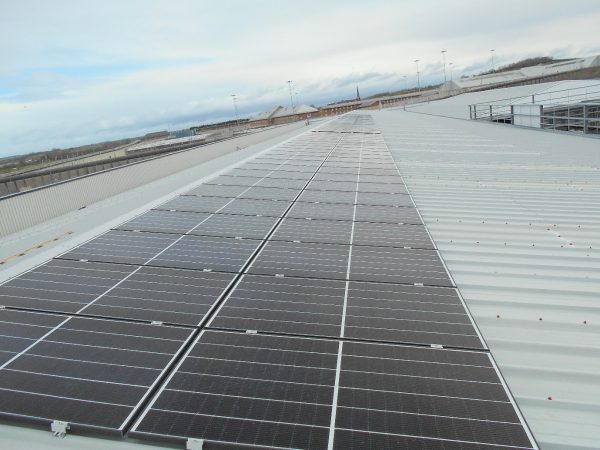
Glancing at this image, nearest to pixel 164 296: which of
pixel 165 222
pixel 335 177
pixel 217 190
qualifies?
pixel 165 222

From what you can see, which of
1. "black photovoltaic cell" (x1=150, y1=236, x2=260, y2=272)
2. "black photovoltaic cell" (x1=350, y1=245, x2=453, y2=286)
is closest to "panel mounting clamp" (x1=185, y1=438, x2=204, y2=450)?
"black photovoltaic cell" (x1=150, y1=236, x2=260, y2=272)

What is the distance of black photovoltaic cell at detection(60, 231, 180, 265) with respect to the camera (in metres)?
8.36

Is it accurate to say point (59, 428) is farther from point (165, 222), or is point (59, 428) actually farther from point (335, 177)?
point (335, 177)

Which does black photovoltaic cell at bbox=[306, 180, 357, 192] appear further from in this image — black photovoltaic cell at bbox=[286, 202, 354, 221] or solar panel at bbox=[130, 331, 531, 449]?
solar panel at bbox=[130, 331, 531, 449]

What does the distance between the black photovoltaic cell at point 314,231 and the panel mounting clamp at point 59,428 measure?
18.9 feet

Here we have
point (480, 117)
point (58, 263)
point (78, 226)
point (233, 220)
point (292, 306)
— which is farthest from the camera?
point (480, 117)

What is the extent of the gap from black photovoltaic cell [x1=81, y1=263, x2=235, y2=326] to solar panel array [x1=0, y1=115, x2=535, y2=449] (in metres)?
0.03

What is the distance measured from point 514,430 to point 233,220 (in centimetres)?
799

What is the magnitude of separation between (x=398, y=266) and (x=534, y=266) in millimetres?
2795

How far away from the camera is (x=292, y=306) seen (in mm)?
6488

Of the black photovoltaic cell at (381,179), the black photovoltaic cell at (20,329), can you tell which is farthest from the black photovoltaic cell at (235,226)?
the black photovoltaic cell at (381,179)

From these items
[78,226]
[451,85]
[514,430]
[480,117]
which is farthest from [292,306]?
[451,85]

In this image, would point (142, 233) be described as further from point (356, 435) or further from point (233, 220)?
point (356, 435)

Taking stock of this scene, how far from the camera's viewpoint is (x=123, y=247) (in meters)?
8.95
